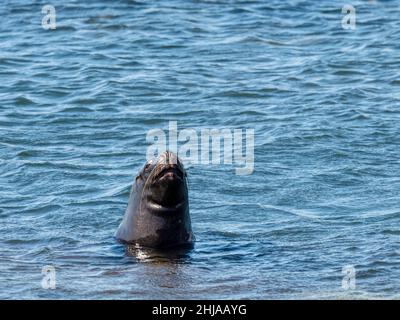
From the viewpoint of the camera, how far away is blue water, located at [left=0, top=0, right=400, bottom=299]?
354 inches

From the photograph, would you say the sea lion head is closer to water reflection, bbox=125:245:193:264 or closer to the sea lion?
the sea lion

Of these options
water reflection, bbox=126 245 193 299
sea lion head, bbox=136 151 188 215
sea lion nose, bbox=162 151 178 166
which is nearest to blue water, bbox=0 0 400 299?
water reflection, bbox=126 245 193 299

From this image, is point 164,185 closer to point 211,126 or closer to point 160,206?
point 160,206

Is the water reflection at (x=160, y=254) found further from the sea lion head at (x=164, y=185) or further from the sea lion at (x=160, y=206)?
the sea lion head at (x=164, y=185)

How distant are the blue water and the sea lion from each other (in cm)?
20

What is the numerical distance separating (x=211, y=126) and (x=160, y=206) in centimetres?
493

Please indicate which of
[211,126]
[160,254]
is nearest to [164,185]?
[160,254]

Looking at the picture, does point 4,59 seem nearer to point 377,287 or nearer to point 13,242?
point 13,242

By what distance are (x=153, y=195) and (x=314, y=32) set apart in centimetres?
1009

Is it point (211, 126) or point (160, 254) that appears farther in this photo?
point (211, 126)

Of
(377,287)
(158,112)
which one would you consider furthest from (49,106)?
(377,287)

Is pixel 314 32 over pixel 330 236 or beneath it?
over

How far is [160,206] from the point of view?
30.4 ft

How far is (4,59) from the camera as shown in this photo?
1783 cm
